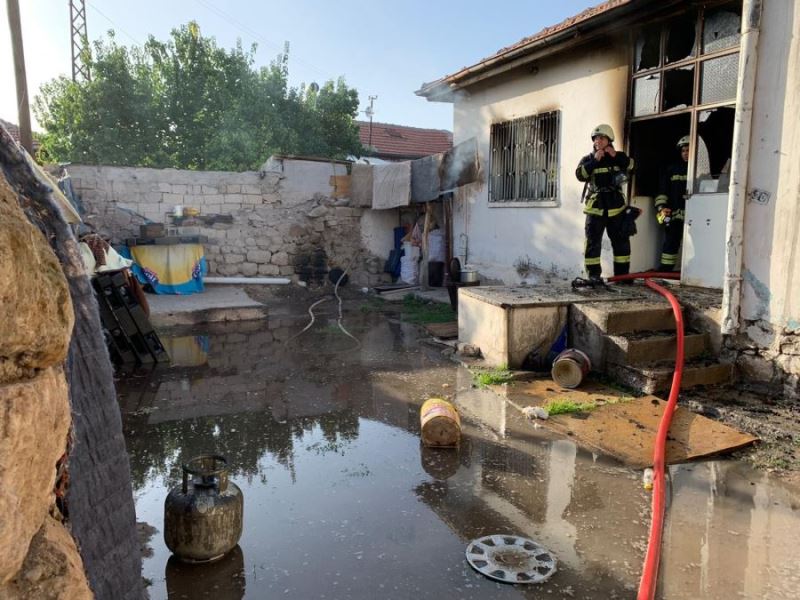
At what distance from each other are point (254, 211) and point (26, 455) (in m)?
11.6

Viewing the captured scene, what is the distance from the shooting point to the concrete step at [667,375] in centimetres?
526

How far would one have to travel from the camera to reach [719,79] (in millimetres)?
6340

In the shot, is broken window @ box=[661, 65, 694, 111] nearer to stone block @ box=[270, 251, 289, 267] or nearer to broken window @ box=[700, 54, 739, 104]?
broken window @ box=[700, 54, 739, 104]

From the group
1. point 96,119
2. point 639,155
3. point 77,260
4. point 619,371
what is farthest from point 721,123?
point 96,119

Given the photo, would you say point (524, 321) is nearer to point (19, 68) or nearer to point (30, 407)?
point (30, 407)

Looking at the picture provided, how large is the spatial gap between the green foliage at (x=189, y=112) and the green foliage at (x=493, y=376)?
15764mm

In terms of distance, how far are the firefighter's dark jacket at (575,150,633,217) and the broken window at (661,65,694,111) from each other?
0.84 meters

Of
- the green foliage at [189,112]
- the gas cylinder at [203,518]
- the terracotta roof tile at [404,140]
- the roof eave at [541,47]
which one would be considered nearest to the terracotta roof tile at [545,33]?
the roof eave at [541,47]

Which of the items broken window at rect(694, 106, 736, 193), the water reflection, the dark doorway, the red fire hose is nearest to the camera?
the red fire hose

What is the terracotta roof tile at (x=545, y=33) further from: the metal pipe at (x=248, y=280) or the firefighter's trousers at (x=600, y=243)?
the metal pipe at (x=248, y=280)

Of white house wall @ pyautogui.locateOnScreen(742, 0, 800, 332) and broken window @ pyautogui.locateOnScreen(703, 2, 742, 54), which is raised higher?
broken window @ pyautogui.locateOnScreen(703, 2, 742, 54)

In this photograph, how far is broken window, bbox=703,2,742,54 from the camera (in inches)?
242

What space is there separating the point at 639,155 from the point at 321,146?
14.7 m

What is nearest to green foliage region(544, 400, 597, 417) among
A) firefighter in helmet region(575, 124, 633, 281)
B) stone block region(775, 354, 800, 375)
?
stone block region(775, 354, 800, 375)
